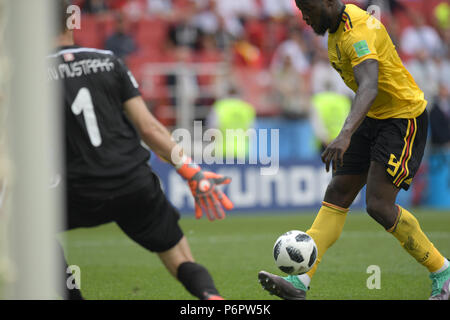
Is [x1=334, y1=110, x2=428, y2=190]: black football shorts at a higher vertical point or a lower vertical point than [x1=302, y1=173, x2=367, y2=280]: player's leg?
higher

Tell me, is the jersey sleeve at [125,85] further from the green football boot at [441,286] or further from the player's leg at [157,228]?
the green football boot at [441,286]

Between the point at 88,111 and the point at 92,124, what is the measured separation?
0.25 ft

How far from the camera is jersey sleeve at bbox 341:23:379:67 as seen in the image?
4.83 metres

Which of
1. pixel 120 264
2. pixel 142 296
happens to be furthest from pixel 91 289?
pixel 120 264

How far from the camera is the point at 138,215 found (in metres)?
4.35

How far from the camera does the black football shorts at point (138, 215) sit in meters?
4.28

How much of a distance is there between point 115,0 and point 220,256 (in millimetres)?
9965

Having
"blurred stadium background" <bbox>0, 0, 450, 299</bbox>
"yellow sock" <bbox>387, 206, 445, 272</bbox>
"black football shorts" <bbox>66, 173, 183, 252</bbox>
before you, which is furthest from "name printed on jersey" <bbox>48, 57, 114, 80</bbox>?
"blurred stadium background" <bbox>0, 0, 450, 299</bbox>

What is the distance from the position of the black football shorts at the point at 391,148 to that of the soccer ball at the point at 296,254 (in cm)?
60

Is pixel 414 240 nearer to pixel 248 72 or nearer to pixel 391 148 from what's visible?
pixel 391 148

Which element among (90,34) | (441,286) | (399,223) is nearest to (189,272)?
(399,223)

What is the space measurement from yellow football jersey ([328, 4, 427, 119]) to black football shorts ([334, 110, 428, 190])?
2.7 inches

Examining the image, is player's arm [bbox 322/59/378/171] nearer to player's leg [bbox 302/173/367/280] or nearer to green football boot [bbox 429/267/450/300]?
player's leg [bbox 302/173/367/280]

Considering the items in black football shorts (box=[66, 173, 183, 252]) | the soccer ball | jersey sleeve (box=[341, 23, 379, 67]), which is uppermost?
jersey sleeve (box=[341, 23, 379, 67])
